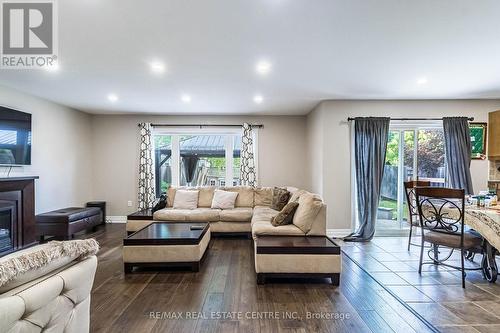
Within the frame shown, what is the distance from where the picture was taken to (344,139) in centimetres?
511

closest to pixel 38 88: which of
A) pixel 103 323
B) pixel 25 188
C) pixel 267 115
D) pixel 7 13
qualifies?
pixel 25 188

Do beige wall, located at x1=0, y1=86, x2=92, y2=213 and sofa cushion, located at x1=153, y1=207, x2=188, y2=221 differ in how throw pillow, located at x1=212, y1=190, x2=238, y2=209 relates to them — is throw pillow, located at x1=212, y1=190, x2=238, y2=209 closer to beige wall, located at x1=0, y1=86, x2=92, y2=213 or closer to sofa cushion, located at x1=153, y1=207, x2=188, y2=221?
sofa cushion, located at x1=153, y1=207, x2=188, y2=221

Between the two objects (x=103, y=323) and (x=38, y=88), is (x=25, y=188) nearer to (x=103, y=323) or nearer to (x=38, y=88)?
(x=38, y=88)

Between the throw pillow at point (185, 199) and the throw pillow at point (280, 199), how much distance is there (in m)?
1.59

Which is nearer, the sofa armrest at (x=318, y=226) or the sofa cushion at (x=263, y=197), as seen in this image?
the sofa armrest at (x=318, y=226)

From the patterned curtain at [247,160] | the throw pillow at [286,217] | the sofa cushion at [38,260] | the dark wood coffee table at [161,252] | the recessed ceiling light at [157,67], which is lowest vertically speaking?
the dark wood coffee table at [161,252]

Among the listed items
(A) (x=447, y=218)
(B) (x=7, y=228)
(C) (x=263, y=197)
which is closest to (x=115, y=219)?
(B) (x=7, y=228)

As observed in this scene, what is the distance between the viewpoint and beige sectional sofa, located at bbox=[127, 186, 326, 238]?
11.5ft

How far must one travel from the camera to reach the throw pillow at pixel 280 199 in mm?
4930

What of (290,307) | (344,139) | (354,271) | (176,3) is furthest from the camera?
(344,139)

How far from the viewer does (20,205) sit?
408cm

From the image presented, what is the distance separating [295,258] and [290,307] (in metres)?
0.56

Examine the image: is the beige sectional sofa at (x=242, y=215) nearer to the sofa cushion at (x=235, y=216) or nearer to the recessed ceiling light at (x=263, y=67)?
the sofa cushion at (x=235, y=216)

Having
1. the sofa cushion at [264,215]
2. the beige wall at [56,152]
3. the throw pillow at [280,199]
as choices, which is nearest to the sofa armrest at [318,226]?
the sofa cushion at [264,215]
